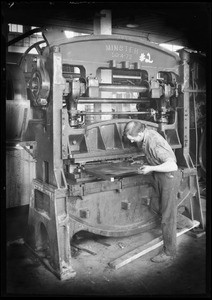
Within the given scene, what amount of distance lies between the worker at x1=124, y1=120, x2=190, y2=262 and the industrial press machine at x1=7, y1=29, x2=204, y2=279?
0.92 feet

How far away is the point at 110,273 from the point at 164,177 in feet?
3.62

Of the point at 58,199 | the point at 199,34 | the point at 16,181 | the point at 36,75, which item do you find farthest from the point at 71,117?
the point at 199,34

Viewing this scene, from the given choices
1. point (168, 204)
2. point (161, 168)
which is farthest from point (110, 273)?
point (161, 168)

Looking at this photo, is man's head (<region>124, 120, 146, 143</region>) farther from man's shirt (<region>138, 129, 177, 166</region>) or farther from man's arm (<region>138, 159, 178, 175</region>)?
man's arm (<region>138, 159, 178, 175</region>)

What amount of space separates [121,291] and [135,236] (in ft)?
3.97

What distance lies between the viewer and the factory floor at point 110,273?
2939 mm

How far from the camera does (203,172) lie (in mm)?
5891

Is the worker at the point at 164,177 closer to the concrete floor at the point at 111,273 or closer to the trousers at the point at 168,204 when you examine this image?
the trousers at the point at 168,204

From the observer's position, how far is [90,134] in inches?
143

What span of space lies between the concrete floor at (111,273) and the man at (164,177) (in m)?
0.22

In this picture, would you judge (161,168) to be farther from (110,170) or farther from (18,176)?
(18,176)

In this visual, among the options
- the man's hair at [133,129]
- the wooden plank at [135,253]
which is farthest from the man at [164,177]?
the wooden plank at [135,253]

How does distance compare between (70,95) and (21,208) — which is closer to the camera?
(70,95)

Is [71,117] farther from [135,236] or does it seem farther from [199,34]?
[199,34]
